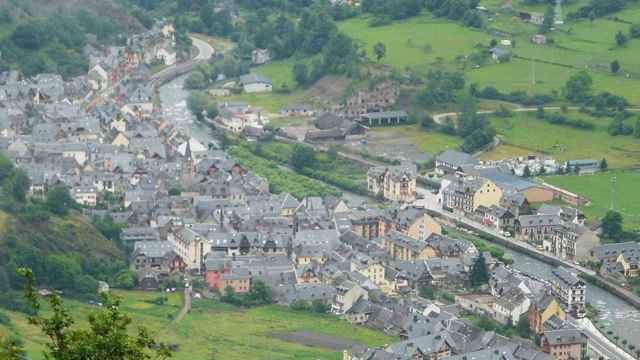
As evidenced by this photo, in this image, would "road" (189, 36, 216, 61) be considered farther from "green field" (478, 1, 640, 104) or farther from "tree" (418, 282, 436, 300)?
"tree" (418, 282, 436, 300)

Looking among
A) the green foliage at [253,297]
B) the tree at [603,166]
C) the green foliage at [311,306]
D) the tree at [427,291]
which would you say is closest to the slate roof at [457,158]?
the tree at [603,166]

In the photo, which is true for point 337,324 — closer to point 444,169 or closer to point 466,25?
point 444,169

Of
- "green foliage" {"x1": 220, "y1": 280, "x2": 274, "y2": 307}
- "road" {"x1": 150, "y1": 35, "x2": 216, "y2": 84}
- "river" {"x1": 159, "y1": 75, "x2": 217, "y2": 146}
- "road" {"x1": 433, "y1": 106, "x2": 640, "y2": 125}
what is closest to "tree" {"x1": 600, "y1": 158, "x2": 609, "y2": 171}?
"road" {"x1": 433, "y1": 106, "x2": 640, "y2": 125}

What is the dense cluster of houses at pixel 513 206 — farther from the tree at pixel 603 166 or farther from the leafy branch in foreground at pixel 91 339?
the leafy branch in foreground at pixel 91 339

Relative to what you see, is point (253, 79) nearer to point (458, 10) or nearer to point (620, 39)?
point (458, 10)

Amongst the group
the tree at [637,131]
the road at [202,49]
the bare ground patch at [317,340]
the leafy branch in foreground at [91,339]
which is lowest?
the road at [202,49]

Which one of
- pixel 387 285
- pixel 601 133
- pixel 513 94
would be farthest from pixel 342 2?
pixel 387 285

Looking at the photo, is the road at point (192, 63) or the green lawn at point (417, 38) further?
the green lawn at point (417, 38)
